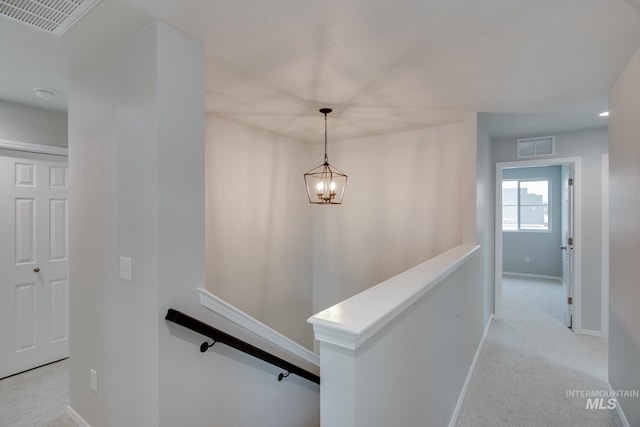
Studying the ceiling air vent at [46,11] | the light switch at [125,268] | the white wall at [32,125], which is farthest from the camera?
the white wall at [32,125]

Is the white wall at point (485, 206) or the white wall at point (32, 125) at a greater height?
the white wall at point (32, 125)

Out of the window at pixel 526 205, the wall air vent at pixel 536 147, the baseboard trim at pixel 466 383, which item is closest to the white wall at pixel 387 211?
the baseboard trim at pixel 466 383

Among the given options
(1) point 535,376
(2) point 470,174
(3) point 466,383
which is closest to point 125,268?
(3) point 466,383

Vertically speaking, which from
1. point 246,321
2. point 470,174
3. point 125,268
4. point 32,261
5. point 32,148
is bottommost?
point 246,321

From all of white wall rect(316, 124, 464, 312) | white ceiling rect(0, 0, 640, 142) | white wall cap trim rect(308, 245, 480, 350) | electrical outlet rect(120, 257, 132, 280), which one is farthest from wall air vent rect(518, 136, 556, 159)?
electrical outlet rect(120, 257, 132, 280)

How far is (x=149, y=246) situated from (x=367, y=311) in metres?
1.14

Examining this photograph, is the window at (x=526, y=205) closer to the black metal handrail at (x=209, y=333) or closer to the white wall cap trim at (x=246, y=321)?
the white wall cap trim at (x=246, y=321)

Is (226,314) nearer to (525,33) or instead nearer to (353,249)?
(525,33)

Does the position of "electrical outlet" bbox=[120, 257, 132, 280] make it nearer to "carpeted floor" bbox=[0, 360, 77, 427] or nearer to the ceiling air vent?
the ceiling air vent

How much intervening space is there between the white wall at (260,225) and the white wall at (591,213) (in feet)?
11.5

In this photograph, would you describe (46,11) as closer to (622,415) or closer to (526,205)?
(622,415)

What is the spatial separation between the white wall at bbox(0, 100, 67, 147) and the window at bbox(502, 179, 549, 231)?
26.7ft

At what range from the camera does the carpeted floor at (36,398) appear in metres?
2.17

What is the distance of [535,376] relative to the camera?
284cm
